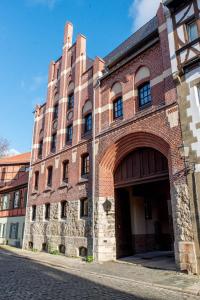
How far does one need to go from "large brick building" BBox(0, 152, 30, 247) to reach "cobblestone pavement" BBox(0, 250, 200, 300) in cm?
1445

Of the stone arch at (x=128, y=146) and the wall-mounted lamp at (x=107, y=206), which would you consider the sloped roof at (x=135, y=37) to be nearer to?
the stone arch at (x=128, y=146)

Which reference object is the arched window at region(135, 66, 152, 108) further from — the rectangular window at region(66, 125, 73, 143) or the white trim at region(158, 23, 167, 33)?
the rectangular window at region(66, 125, 73, 143)

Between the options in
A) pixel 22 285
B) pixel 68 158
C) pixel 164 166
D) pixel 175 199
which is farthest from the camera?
pixel 68 158

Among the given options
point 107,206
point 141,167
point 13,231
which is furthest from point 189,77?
point 13,231

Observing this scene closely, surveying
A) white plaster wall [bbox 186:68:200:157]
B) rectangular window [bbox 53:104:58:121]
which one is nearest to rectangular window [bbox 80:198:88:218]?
white plaster wall [bbox 186:68:200:157]

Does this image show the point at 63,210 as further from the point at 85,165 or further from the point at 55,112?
the point at 55,112

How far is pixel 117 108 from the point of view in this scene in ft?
48.6

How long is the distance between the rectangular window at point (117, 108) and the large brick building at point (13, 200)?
14.0m

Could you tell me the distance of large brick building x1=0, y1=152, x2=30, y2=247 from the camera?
23812 millimetres

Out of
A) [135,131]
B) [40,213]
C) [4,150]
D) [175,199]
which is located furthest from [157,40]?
[4,150]

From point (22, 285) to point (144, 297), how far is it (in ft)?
12.9

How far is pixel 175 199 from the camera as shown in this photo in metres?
10.0

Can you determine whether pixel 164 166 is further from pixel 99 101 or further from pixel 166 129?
pixel 99 101

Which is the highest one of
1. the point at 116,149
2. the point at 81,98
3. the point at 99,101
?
the point at 81,98
